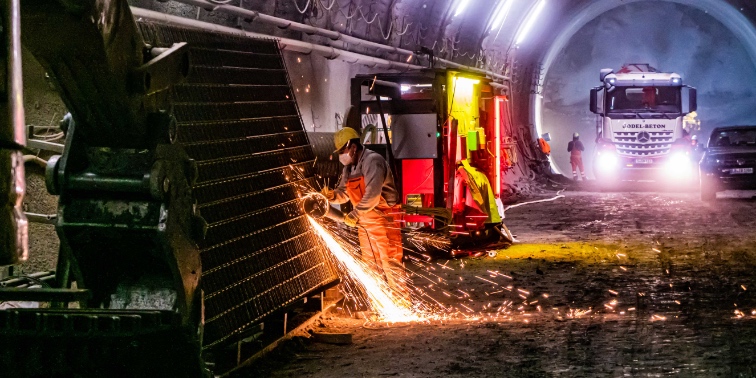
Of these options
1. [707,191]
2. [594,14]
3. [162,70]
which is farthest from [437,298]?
[594,14]

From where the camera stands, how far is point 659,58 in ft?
132

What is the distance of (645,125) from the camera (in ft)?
87.0

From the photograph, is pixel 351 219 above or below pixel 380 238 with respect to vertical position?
above

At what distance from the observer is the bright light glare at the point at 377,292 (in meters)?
9.04

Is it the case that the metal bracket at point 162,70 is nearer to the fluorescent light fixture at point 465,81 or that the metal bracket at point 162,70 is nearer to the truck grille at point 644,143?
the fluorescent light fixture at point 465,81

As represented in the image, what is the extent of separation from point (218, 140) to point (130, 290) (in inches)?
82.1

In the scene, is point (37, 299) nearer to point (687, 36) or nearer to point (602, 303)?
point (602, 303)

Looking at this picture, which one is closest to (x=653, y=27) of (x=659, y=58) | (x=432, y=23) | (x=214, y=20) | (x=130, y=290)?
(x=659, y=58)

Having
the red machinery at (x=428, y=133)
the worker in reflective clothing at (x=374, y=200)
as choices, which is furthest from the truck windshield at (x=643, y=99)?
the worker in reflective clothing at (x=374, y=200)

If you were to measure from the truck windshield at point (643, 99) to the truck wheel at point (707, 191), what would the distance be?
5.07 meters

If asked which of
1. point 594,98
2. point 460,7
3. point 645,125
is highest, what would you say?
point 460,7

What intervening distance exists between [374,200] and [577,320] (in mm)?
2250

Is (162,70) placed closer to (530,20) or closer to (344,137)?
(344,137)

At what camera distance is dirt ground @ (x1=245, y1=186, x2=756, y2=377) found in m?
6.87
